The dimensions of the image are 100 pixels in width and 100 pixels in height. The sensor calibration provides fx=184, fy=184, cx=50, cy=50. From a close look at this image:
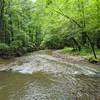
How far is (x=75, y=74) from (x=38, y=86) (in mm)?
3955

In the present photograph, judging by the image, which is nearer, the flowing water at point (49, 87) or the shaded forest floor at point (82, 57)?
the flowing water at point (49, 87)

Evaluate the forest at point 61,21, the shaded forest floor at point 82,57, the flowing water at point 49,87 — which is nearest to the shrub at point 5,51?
the forest at point 61,21

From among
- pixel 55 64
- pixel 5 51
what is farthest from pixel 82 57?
pixel 5 51

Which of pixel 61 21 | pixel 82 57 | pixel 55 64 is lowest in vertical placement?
pixel 55 64

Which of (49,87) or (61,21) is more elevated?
(61,21)

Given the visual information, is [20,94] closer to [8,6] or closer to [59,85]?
[59,85]

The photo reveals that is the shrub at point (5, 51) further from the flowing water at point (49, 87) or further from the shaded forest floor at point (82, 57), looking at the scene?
the flowing water at point (49, 87)

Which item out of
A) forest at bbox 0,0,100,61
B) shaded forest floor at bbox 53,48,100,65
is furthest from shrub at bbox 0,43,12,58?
shaded forest floor at bbox 53,48,100,65

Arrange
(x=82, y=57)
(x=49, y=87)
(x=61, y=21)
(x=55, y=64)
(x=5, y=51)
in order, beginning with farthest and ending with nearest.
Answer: (x=61, y=21), (x=5, y=51), (x=82, y=57), (x=55, y=64), (x=49, y=87)

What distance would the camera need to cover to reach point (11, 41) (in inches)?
1068

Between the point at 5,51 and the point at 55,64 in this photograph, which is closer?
the point at 55,64

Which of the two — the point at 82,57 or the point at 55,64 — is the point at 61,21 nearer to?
the point at 82,57

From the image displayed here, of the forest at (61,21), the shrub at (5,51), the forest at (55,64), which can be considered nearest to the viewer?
the forest at (55,64)

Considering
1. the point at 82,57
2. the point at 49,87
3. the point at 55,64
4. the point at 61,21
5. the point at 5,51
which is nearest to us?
the point at 49,87
